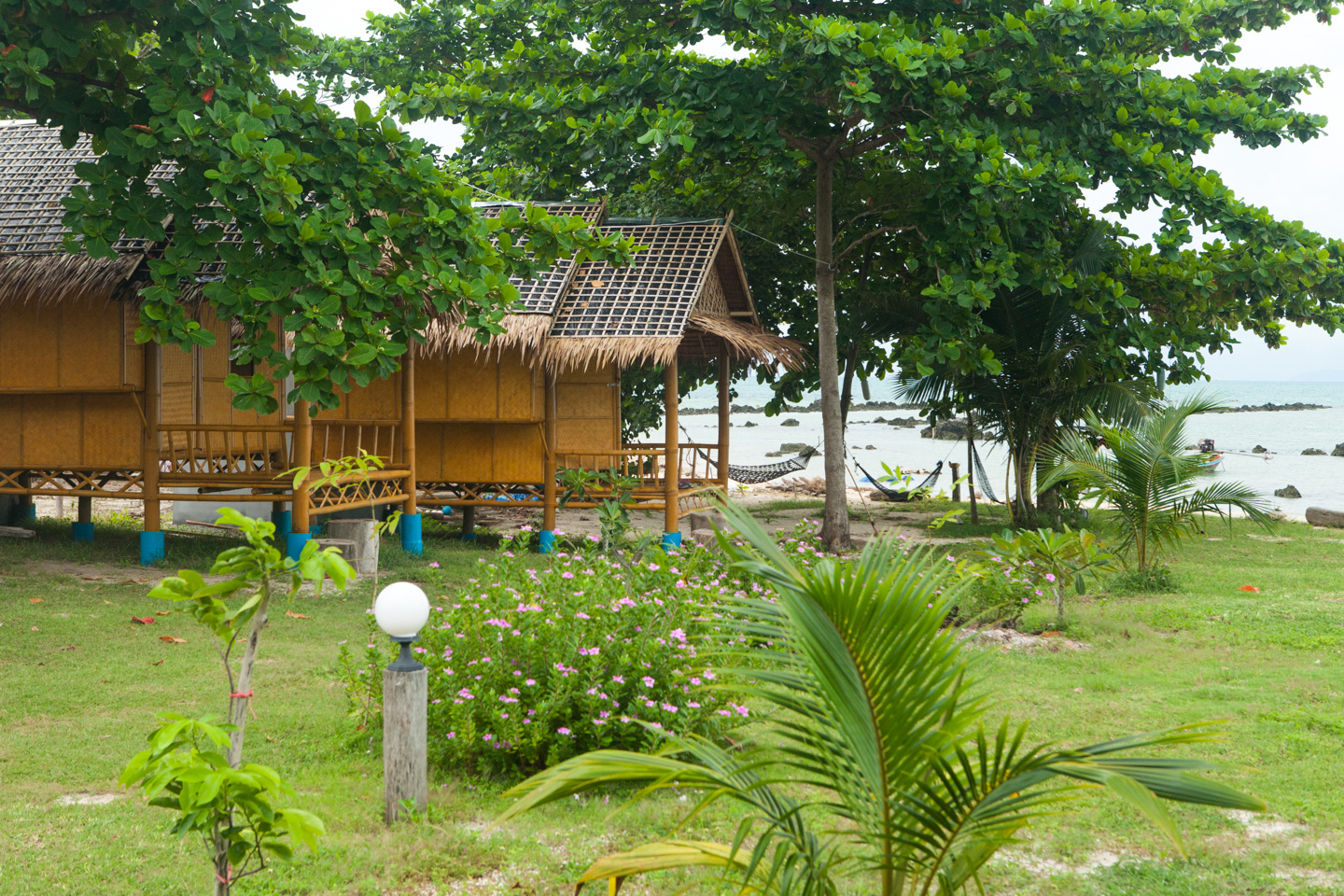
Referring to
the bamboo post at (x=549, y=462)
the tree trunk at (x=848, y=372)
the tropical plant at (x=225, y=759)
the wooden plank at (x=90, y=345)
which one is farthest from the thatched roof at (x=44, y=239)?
the tree trunk at (x=848, y=372)

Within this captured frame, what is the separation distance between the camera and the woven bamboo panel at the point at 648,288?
34.9 ft

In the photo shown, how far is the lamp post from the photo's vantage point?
3629mm

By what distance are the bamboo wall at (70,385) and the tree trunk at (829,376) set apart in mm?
7042

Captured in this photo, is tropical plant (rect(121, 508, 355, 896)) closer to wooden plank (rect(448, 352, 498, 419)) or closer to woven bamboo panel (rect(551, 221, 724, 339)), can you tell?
woven bamboo panel (rect(551, 221, 724, 339))

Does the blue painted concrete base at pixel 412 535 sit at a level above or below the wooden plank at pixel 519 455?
below

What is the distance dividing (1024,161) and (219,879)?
10.3m

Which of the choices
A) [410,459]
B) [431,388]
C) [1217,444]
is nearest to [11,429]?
[410,459]

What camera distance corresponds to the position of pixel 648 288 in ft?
36.2

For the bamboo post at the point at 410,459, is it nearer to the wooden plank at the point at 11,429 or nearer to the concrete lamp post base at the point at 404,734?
the wooden plank at the point at 11,429

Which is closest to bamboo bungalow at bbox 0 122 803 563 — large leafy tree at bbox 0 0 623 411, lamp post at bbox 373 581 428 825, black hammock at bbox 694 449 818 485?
large leafy tree at bbox 0 0 623 411

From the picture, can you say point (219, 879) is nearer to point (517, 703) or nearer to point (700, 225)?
point (517, 703)

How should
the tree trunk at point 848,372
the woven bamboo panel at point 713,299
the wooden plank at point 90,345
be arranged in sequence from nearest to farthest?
1. the wooden plank at point 90,345
2. the woven bamboo panel at point 713,299
3. the tree trunk at point 848,372

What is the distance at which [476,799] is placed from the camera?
405 centimetres

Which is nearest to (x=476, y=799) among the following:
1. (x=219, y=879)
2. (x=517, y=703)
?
(x=517, y=703)
